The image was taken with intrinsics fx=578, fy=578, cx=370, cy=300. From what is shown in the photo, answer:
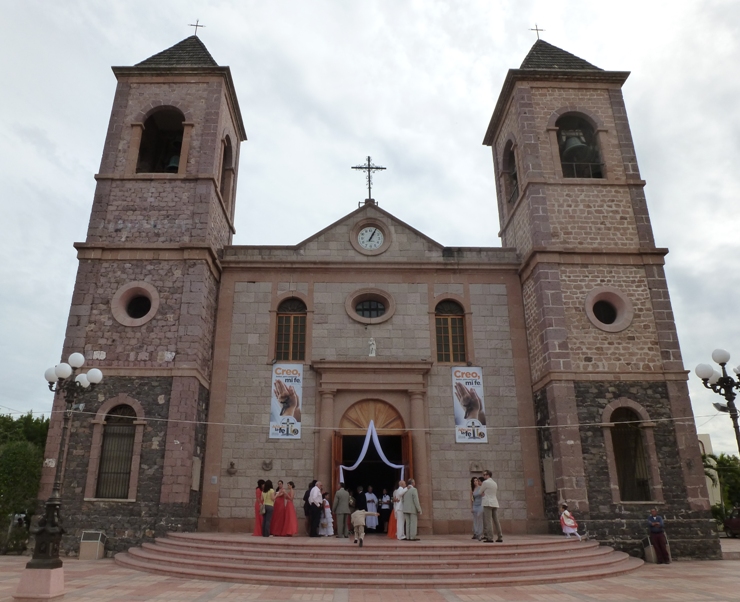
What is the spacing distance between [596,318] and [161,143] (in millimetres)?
16722

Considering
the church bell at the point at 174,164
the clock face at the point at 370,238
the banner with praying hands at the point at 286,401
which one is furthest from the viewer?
the clock face at the point at 370,238

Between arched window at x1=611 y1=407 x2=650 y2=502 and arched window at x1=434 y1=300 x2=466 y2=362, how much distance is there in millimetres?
4926

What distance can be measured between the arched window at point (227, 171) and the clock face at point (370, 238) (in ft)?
17.8

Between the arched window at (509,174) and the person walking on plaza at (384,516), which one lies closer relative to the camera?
the person walking on plaza at (384,516)

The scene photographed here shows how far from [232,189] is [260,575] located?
14.8 meters

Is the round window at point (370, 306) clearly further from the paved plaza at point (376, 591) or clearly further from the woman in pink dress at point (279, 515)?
the paved plaza at point (376, 591)

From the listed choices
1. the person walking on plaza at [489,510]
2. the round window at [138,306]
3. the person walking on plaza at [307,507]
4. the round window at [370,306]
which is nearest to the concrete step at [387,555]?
the person walking on plaza at [489,510]

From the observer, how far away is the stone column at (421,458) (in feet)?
53.7

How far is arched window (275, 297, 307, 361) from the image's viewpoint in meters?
18.5

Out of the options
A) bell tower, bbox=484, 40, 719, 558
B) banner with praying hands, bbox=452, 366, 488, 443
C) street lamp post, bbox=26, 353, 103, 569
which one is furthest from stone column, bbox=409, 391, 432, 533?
street lamp post, bbox=26, 353, 103, 569

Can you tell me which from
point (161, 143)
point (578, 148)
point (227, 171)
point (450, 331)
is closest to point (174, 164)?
point (227, 171)

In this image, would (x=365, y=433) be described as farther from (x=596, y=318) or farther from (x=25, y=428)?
(x=25, y=428)

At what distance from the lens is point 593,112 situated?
20.1 meters

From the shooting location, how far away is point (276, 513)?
15.2 meters
